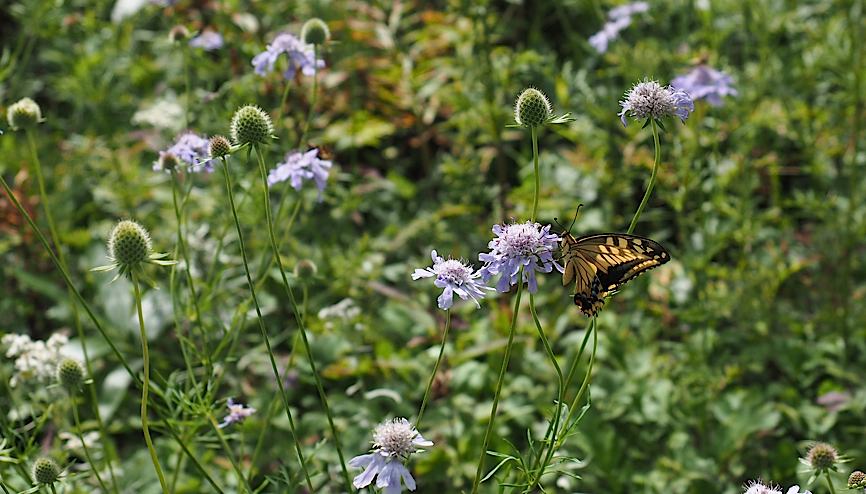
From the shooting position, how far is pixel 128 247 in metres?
1.71

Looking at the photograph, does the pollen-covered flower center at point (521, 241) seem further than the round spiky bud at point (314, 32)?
No

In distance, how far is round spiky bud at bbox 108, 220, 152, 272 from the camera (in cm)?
171

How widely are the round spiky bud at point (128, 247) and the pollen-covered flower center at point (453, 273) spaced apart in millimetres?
559

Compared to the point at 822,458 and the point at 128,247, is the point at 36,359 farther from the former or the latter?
the point at 822,458

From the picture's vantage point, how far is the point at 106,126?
4.75m

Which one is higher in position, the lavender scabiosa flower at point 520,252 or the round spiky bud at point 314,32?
the round spiky bud at point 314,32

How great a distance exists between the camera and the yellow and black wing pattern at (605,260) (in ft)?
6.13

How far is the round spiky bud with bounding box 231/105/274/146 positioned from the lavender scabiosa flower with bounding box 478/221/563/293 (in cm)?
50

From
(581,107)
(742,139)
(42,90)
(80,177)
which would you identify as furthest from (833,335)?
(42,90)

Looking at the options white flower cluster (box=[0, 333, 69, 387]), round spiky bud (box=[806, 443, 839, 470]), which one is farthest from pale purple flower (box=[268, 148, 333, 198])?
round spiky bud (box=[806, 443, 839, 470])

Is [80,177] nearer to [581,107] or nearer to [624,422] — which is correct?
[581,107]

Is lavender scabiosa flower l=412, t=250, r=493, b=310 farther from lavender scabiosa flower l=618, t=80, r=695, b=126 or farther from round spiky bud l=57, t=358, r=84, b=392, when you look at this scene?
round spiky bud l=57, t=358, r=84, b=392

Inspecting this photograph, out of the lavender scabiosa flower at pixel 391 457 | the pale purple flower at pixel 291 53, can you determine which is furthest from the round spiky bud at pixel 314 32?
the lavender scabiosa flower at pixel 391 457

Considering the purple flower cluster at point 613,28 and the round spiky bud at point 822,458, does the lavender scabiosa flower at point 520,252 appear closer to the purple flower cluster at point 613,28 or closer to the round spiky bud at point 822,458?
the round spiky bud at point 822,458
